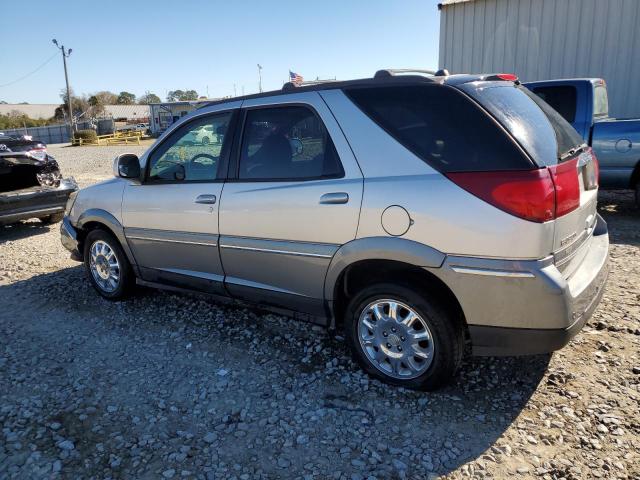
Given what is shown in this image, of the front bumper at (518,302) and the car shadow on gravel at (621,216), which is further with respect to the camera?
the car shadow on gravel at (621,216)

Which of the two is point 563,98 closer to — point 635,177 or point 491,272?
point 635,177

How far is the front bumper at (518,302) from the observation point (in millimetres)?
2463

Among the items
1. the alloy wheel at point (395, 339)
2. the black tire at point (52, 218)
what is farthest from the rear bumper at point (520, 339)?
the black tire at point (52, 218)

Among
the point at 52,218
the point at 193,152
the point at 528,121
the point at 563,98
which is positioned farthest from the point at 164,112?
the point at 528,121

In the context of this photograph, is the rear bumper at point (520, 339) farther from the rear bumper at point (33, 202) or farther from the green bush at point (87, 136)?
the green bush at point (87, 136)

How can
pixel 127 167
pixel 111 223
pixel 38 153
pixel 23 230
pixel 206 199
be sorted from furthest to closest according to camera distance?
pixel 23 230 < pixel 38 153 < pixel 111 223 < pixel 127 167 < pixel 206 199

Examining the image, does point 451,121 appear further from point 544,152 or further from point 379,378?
point 379,378

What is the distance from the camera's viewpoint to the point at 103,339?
3961mm

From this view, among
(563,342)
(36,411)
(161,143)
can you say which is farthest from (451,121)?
(36,411)

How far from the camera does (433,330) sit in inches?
110

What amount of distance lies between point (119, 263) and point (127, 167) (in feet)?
3.10

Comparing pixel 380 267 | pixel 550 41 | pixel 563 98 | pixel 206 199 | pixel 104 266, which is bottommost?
pixel 104 266

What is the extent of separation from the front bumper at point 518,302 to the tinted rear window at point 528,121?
59 centimetres

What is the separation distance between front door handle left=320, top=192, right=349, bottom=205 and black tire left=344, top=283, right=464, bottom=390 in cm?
56
